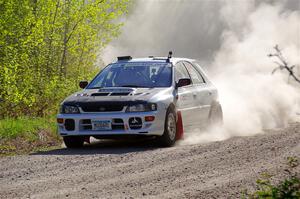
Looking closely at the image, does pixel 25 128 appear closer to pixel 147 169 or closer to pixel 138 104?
pixel 138 104

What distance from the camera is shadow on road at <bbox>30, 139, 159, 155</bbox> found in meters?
13.0

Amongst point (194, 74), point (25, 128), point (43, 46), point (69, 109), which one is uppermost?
point (43, 46)

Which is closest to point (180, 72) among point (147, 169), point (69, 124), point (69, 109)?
point (69, 109)

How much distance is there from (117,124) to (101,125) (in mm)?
268

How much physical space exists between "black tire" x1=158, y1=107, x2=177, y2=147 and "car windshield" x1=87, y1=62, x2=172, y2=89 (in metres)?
0.66

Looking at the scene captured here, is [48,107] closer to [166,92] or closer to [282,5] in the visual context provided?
[166,92]

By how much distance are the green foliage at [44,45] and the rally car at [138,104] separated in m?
4.60

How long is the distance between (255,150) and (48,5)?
973 centimetres

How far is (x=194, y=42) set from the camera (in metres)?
48.8

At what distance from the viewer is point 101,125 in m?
13.3

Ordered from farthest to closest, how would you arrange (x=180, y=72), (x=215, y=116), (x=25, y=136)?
(x=215, y=116), (x=25, y=136), (x=180, y=72)

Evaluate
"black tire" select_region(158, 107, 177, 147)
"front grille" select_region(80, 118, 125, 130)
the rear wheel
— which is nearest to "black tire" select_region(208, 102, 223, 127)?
the rear wheel

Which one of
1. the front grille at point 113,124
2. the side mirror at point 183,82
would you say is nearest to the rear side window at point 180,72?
the side mirror at point 183,82

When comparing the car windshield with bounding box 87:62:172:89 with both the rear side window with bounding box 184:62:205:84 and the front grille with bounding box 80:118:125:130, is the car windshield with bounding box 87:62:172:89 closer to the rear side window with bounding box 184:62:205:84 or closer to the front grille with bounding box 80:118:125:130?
the rear side window with bounding box 184:62:205:84
